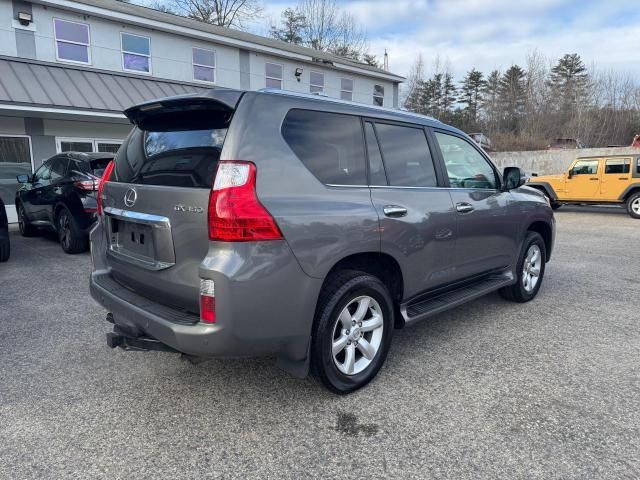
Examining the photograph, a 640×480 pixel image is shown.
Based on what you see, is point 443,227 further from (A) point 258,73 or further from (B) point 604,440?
(A) point 258,73

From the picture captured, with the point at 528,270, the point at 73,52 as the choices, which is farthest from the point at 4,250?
the point at 73,52

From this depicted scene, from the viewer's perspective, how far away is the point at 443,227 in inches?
136

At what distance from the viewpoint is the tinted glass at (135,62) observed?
Answer: 530 inches

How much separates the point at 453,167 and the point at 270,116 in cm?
197

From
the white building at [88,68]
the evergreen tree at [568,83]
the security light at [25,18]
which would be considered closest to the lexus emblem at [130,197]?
the white building at [88,68]

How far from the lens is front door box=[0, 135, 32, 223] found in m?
11.3

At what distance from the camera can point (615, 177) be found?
13062mm

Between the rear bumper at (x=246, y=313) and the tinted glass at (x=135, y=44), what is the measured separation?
13403 mm

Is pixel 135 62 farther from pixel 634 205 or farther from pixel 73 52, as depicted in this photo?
pixel 634 205

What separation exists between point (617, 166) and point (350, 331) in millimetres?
13645

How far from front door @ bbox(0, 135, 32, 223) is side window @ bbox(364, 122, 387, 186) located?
38.4ft

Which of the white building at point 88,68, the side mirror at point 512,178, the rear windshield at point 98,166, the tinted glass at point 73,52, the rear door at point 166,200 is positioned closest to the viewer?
the rear door at point 166,200

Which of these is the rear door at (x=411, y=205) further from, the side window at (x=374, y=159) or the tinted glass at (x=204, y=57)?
the tinted glass at (x=204, y=57)

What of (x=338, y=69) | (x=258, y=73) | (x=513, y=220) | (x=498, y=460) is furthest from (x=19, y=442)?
(x=338, y=69)
